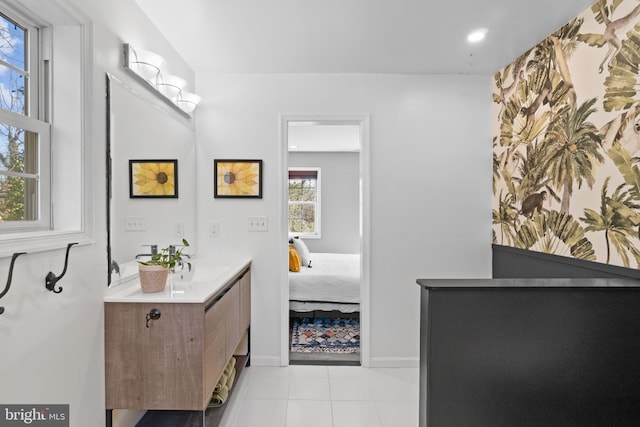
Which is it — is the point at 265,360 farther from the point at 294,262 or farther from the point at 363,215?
the point at 363,215

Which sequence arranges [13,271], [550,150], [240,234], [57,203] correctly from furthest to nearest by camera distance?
[240,234] → [550,150] → [57,203] → [13,271]

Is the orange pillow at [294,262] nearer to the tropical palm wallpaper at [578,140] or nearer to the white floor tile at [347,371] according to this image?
the white floor tile at [347,371]

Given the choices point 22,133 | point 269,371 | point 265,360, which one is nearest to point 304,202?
point 265,360

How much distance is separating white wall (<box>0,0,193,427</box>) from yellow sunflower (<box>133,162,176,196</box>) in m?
0.35

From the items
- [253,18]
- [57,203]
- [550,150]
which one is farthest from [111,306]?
[550,150]

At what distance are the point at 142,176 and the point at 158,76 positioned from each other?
24.9 inches

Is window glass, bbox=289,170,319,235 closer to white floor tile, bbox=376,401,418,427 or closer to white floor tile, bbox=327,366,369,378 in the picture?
white floor tile, bbox=327,366,369,378

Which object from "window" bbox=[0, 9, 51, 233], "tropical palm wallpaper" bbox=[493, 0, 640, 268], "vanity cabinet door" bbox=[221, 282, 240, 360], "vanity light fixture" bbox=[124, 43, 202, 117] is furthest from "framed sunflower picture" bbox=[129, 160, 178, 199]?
"tropical palm wallpaper" bbox=[493, 0, 640, 268]

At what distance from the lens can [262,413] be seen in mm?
2258

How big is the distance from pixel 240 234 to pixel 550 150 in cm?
232

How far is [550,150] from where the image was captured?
2.29 meters

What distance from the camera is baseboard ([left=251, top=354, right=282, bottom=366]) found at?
9.62ft

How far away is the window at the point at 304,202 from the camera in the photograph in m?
6.17

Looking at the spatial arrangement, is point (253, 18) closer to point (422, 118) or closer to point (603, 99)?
point (422, 118)
